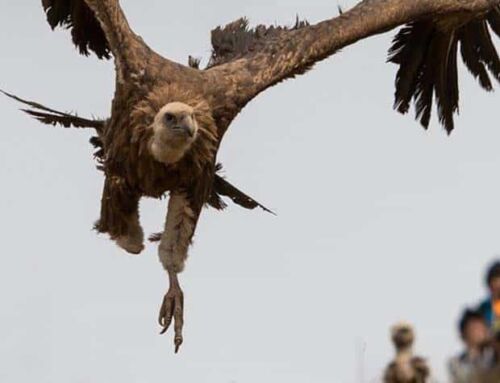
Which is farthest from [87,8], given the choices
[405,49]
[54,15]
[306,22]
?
[405,49]

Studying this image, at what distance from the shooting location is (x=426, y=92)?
1605 centimetres

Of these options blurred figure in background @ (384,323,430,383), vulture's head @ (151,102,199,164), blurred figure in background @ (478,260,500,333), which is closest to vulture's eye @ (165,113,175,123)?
vulture's head @ (151,102,199,164)

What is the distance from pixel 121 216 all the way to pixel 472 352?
310 inches

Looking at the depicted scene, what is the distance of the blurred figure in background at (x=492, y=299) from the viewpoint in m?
6.65

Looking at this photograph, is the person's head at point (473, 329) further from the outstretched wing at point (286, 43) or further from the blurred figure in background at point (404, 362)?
the outstretched wing at point (286, 43)

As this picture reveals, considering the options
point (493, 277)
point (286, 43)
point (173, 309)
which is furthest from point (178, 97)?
point (493, 277)

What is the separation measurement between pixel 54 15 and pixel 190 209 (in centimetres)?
229

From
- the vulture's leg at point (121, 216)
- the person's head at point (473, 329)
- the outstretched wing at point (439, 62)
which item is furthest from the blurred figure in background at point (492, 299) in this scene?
the outstretched wing at point (439, 62)

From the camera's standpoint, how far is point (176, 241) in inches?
533

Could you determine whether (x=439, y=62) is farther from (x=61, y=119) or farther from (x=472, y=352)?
(x=472, y=352)

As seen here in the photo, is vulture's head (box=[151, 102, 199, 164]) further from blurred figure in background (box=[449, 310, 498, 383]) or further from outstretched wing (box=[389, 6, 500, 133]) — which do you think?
blurred figure in background (box=[449, 310, 498, 383])

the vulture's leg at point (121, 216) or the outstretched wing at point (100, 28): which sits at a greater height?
the outstretched wing at point (100, 28)

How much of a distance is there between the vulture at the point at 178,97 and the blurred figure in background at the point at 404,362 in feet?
21.2

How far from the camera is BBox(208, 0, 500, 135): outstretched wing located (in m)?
13.3
